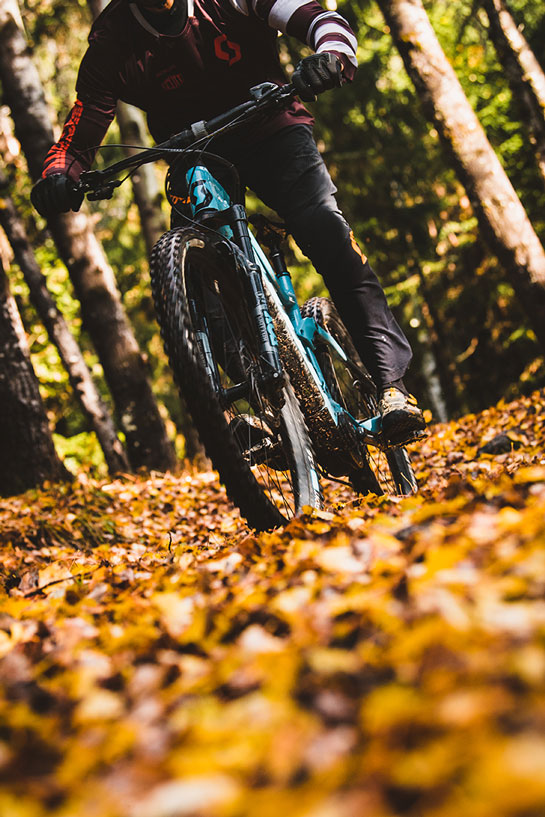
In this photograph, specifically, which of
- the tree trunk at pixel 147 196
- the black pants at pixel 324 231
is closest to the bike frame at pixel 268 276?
the black pants at pixel 324 231

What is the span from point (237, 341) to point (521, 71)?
302 inches

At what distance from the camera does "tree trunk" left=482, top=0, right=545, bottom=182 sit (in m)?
8.39

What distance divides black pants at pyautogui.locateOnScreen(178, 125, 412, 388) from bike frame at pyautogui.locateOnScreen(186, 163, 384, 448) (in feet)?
0.75

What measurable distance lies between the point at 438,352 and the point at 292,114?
1325 cm

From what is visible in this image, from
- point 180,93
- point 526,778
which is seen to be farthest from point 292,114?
point 526,778

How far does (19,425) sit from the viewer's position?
5.87 meters

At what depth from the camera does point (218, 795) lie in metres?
0.86

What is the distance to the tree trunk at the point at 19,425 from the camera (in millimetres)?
5852

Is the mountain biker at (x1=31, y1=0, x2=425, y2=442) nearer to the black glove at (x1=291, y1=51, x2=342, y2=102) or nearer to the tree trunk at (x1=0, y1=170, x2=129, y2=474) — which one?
the black glove at (x1=291, y1=51, x2=342, y2=102)

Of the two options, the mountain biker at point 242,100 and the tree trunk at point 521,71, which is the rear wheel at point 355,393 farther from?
the tree trunk at point 521,71

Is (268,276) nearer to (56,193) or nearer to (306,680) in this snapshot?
(56,193)

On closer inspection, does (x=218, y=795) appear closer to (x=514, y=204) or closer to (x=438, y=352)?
(x=514, y=204)

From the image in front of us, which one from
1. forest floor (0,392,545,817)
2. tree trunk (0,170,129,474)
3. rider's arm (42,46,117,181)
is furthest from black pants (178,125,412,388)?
tree trunk (0,170,129,474)

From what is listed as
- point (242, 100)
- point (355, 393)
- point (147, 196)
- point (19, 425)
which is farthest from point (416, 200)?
point (242, 100)
